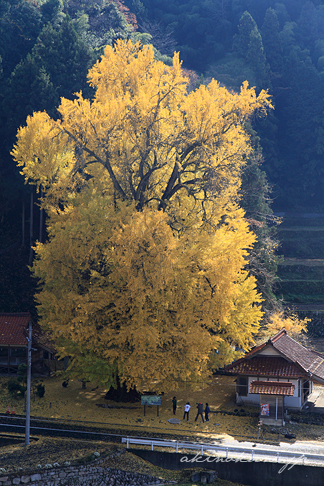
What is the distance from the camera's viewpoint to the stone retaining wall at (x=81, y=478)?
1702 cm

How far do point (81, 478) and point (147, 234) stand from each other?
31.6 ft

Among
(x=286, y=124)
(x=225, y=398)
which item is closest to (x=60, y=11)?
(x=286, y=124)

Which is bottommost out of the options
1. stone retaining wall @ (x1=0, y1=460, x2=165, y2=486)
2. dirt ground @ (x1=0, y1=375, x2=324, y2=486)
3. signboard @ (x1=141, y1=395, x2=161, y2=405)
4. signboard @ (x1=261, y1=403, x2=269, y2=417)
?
stone retaining wall @ (x1=0, y1=460, x2=165, y2=486)

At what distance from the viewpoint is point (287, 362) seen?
24922 mm

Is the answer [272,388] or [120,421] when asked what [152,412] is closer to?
[120,421]

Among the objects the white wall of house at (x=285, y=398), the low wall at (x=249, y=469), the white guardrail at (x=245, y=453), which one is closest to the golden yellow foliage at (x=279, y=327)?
the white wall of house at (x=285, y=398)

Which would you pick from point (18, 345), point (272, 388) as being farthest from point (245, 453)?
point (18, 345)

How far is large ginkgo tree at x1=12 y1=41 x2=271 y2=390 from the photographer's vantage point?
22.6 meters

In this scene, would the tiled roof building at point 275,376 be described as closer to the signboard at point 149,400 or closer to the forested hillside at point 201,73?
the signboard at point 149,400

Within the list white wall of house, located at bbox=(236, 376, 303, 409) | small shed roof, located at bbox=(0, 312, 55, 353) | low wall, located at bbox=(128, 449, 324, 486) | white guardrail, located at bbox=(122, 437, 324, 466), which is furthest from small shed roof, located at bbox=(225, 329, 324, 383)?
small shed roof, located at bbox=(0, 312, 55, 353)

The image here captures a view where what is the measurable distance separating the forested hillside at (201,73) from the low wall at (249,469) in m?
16.9

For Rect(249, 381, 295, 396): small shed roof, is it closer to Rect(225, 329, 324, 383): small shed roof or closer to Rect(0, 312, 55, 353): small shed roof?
Rect(225, 329, 324, 383): small shed roof

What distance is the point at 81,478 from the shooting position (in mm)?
17719

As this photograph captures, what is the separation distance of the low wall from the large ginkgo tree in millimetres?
3967
